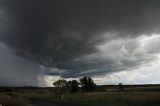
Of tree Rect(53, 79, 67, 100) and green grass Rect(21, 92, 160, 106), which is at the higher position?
tree Rect(53, 79, 67, 100)

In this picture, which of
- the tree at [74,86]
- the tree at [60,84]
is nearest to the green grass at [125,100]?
the tree at [60,84]

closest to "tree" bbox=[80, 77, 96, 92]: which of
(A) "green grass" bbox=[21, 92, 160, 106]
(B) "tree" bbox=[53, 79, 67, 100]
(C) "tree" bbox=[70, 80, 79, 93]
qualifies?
(C) "tree" bbox=[70, 80, 79, 93]

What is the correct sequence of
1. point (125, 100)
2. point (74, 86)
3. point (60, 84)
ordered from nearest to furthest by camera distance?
1. point (125, 100)
2. point (60, 84)
3. point (74, 86)

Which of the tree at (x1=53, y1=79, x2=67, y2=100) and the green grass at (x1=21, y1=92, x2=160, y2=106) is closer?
the green grass at (x1=21, y1=92, x2=160, y2=106)

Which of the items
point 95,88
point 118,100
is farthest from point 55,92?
point 118,100

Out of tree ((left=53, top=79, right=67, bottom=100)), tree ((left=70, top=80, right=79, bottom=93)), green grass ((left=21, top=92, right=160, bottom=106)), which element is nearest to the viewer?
green grass ((left=21, top=92, right=160, bottom=106))

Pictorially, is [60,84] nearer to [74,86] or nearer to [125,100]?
[74,86]

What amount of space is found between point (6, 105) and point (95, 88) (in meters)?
83.9

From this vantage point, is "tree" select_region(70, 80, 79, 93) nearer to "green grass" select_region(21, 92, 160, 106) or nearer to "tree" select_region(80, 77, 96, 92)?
"tree" select_region(80, 77, 96, 92)

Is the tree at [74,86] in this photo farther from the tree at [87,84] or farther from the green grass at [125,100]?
the green grass at [125,100]

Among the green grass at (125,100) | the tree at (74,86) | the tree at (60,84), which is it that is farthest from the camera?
the tree at (74,86)

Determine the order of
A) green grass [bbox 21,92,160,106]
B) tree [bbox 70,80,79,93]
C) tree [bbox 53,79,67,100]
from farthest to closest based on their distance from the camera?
1. tree [bbox 70,80,79,93]
2. tree [bbox 53,79,67,100]
3. green grass [bbox 21,92,160,106]

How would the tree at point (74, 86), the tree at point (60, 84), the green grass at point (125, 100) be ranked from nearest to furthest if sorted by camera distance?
the green grass at point (125, 100) < the tree at point (60, 84) < the tree at point (74, 86)

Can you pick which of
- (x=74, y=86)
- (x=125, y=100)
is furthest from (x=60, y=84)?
(x=125, y=100)
